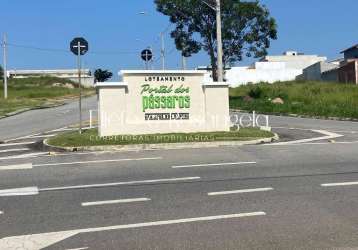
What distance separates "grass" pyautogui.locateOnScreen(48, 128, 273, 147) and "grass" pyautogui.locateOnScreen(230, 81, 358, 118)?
1533cm

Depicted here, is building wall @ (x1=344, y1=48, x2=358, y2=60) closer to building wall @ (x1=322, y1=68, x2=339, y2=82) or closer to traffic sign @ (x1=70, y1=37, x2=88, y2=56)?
building wall @ (x1=322, y1=68, x2=339, y2=82)

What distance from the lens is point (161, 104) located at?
18.9 meters

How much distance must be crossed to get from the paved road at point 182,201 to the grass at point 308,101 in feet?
67.8

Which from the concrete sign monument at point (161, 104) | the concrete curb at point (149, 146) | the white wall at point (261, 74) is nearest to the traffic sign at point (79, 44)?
the concrete sign monument at point (161, 104)

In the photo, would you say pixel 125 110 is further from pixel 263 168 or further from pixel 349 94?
pixel 349 94

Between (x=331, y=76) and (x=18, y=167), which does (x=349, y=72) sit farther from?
(x=18, y=167)

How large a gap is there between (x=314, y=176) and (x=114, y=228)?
5.00 meters

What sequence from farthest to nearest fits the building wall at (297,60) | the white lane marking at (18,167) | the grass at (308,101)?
the building wall at (297,60)
the grass at (308,101)
the white lane marking at (18,167)

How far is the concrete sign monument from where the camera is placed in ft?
60.0

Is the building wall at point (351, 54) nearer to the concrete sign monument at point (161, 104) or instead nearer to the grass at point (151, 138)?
the concrete sign monument at point (161, 104)

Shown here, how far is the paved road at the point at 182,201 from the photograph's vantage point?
637cm

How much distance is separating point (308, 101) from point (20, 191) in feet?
111

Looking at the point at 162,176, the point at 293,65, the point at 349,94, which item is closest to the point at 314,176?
the point at 162,176

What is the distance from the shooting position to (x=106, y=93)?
18.1m
